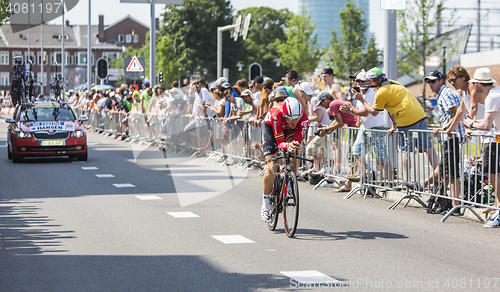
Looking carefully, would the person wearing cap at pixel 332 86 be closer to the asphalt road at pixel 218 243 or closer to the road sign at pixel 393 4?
the road sign at pixel 393 4

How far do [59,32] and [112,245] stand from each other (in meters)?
132

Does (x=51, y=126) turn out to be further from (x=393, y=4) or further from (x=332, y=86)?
(x=393, y=4)

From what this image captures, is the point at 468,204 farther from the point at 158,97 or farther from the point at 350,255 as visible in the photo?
the point at 158,97

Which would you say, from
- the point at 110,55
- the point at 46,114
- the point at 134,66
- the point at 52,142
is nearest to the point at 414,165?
the point at 52,142

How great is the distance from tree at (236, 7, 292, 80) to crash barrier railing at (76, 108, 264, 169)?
66.4 m

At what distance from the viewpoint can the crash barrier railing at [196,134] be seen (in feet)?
52.6

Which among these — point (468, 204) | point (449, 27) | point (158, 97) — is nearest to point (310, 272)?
point (468, 204)

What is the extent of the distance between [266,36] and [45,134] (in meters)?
82.5

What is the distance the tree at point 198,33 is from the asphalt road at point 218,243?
72209 millimetres

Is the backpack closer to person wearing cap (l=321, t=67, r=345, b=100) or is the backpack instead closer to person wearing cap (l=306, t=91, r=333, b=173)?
person wearing cap (l=306, t=91, r=333, b=173)

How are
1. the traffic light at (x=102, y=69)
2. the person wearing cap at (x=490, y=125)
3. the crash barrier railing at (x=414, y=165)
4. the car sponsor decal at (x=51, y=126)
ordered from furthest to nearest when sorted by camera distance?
the traffic light at (x=102, y=69), the car sponsor decal at (x=51, y=126), the crash barrier railing at (x=414, y=165), the person wearing cap at (x=490, y=125)

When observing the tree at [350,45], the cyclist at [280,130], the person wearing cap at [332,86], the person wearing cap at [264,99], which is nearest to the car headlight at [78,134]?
the person wearing cap at [264,99]

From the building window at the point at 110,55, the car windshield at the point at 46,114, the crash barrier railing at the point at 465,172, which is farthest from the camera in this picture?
the building window at the point at 110,55

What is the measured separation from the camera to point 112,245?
7.38 meters
